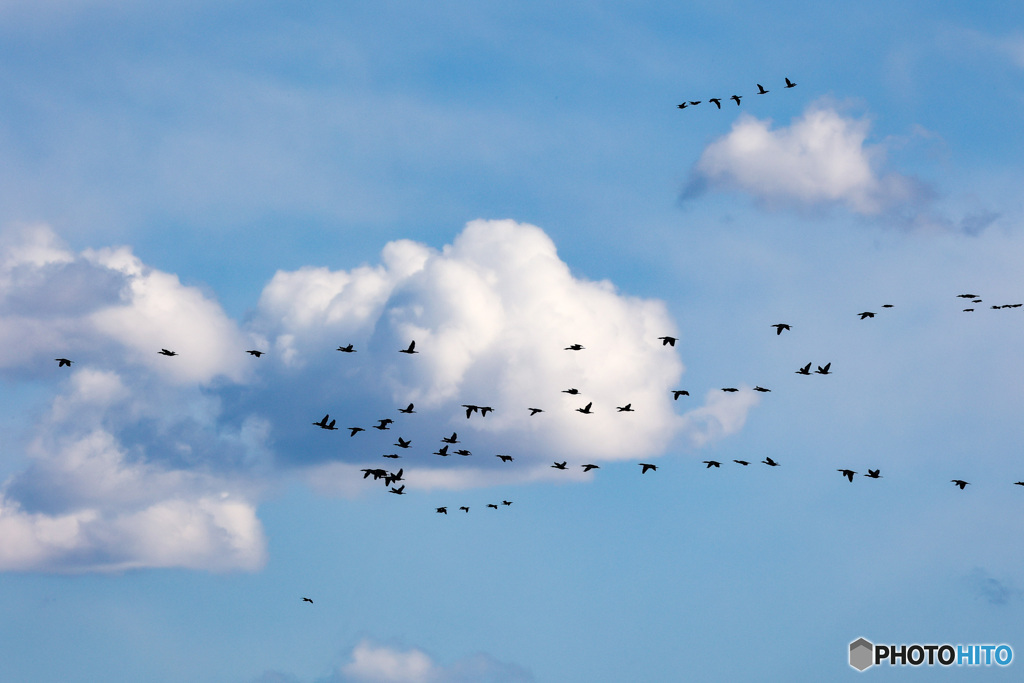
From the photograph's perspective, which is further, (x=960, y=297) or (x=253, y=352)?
(x=253, y=352)

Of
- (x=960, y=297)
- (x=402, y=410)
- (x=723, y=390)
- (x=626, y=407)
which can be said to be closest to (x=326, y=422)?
(x=402, y=410)

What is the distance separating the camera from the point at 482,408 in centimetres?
19700

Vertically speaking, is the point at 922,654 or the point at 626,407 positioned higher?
the point at 626,407

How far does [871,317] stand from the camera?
183 metres

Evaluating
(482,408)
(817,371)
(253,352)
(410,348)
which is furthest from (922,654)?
(253,352)

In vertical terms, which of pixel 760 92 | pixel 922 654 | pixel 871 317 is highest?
pixel 760 92

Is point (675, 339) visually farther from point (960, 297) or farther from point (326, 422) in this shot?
point (326, 422)

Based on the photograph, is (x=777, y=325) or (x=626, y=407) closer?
(x=777, y=325)

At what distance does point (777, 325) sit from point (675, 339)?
45.3ft

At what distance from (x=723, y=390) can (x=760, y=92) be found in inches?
1652

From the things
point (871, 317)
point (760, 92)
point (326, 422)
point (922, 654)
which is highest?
point (760, 92)

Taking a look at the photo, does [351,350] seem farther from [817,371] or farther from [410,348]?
[817,371]

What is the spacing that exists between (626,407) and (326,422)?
4311 centimetres

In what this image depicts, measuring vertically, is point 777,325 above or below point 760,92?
below
